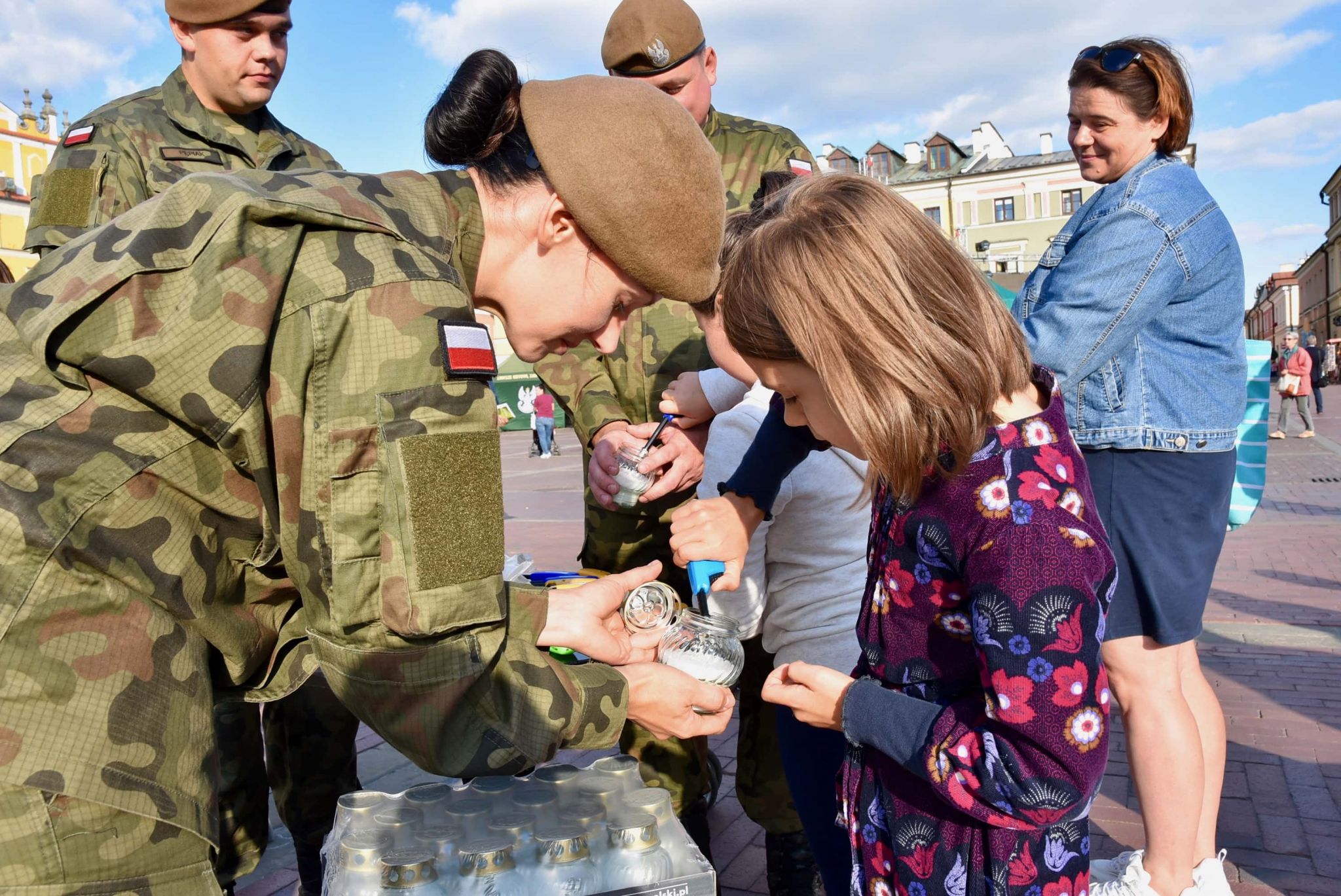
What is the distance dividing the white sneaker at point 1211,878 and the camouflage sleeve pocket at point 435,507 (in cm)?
220

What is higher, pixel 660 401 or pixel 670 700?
pixel 660 401

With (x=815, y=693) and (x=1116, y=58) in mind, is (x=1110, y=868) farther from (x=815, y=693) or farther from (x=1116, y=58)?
(x=1116, y=58)

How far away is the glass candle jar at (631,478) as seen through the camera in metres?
2.72

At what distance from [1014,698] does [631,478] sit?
1426 mm

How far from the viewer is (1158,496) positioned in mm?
2645

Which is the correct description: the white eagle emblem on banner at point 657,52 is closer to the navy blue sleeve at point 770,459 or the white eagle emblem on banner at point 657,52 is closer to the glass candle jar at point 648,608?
the navy blue sleeve at point 770,459

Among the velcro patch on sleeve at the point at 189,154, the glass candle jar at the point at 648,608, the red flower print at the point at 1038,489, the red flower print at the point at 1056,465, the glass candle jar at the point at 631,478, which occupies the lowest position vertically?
the glass candle jar at the point at 648,608

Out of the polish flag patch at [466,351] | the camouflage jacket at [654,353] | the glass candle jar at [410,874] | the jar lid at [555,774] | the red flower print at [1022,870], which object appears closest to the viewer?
the polish flag patch at [466,351]

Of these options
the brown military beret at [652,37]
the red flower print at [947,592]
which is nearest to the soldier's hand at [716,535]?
the red flower print at [947,592]

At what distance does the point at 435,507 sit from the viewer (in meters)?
1.48

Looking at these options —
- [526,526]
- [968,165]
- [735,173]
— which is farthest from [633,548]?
[968,165]

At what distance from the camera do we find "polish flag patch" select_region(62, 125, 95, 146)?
3059 mm

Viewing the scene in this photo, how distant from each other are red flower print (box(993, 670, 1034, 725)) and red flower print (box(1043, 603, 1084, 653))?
0.06 meters

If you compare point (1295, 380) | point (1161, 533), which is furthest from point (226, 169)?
point (1295, 380)
